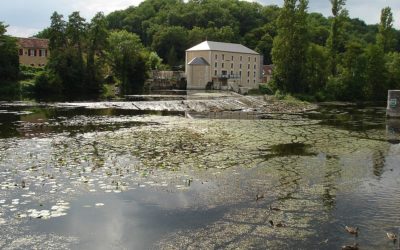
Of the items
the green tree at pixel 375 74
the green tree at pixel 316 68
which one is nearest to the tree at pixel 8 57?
the green tree at pixel 316 68

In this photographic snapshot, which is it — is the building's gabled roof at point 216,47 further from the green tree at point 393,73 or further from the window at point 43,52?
the green tree at point 393,73

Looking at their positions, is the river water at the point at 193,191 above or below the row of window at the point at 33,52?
below

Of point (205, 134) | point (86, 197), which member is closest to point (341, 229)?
point (86, 197)

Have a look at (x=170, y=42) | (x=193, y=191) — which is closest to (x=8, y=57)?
(x=193, y=191)

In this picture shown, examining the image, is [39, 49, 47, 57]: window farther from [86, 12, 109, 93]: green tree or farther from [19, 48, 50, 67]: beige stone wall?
[86, 12, 109, 93]: green tree

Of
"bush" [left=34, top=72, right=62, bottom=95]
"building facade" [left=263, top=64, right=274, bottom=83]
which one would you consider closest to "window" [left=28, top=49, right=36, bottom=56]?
"bush" [left=34, top=72, right=62, bottom=95]

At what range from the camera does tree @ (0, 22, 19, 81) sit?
68562 millimetres

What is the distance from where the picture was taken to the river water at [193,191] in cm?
974

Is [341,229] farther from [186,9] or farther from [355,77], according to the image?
[186,9]

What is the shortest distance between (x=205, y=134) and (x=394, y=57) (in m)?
78.8

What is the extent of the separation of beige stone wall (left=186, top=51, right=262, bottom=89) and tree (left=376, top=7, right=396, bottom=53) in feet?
110

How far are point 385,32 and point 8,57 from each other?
7715 cm

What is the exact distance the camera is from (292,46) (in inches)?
2926

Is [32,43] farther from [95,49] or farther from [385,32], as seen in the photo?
[385,32]
